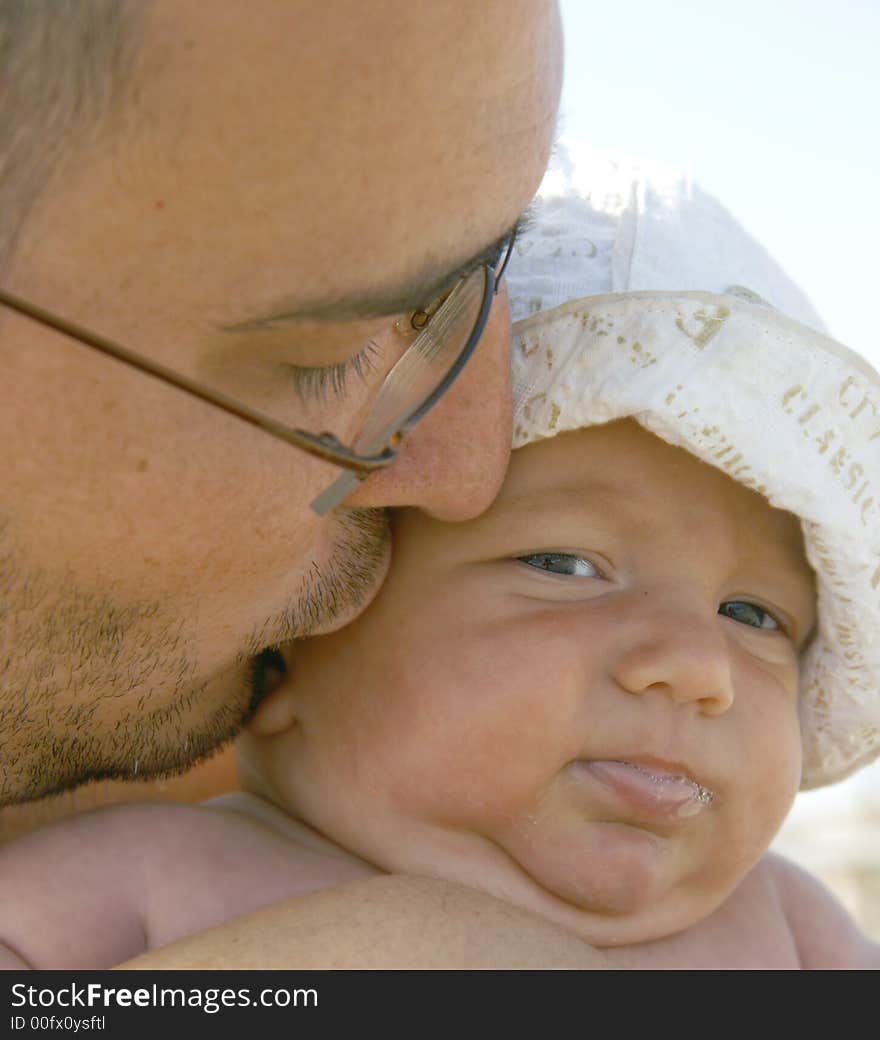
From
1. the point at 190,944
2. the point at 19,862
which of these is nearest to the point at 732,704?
the point at 190,944

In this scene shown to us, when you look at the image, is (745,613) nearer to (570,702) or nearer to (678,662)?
(678,662)

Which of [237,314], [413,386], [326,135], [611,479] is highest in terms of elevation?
[326,135]

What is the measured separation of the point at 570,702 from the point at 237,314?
844 mm

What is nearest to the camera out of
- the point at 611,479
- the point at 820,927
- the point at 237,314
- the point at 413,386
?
the point at 237,314

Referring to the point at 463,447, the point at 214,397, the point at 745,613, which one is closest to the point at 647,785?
the point at 745,613

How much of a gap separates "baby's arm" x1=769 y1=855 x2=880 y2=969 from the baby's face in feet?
1.28

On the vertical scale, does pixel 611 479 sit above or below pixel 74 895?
above

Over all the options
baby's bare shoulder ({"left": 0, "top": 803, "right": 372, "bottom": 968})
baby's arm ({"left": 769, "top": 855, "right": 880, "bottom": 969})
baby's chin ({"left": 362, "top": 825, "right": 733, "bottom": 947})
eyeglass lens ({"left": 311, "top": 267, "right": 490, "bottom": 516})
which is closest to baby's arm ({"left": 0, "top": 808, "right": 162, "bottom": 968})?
baby's bare shoulder ({"left": 0, "top": 803, "right": 372, "bottom": 968})

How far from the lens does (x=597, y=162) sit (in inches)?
100

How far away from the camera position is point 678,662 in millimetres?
2096

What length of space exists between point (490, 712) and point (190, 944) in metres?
0.61

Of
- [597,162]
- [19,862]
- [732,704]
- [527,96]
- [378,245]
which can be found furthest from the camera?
[597,162]

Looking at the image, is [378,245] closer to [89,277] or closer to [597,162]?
[89,277]

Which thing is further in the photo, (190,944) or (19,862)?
(19,862)
